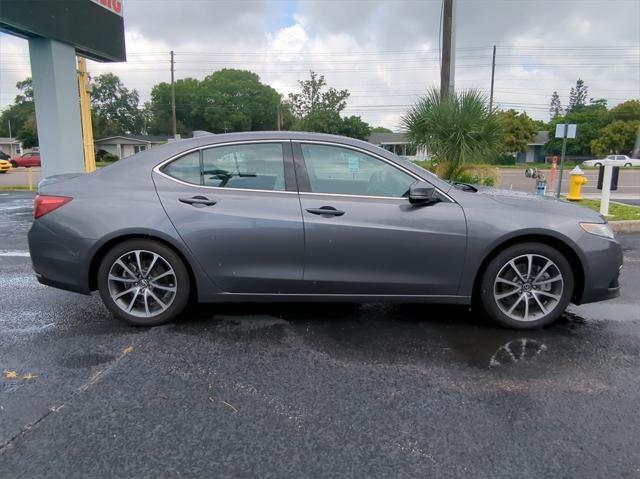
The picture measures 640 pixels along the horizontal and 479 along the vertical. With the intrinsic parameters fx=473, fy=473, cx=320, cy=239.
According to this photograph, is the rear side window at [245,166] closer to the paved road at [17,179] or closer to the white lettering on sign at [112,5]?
the white lettering on sign at [112,5]

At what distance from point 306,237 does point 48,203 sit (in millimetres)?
2061

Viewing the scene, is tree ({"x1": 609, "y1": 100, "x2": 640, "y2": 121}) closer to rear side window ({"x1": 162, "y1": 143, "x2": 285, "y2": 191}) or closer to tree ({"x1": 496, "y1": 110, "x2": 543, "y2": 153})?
tree ({"x1": 496, "y1": 110, "x2": 543, "y2": 153})

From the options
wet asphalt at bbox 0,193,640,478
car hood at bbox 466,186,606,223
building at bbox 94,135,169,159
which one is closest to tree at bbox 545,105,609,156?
building at bbox 94,135,169,159

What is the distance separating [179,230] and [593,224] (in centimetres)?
319

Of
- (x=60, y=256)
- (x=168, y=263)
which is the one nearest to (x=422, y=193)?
(x=168, y=263)

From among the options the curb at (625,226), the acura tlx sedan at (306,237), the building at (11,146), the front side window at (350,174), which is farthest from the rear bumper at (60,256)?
the building at (11,146)

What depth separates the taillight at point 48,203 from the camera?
3.72 m

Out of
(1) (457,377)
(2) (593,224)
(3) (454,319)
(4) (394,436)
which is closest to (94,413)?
(4) (394,436)

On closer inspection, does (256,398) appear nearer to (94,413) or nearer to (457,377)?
(94,413)

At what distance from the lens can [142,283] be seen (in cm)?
375

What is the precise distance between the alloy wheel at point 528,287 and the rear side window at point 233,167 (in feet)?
6.26

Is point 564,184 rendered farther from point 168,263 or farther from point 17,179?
point 17,179

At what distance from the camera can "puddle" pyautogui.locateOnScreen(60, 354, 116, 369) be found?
3.14 m

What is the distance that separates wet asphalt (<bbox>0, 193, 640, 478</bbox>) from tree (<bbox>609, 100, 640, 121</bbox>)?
60949 mm
